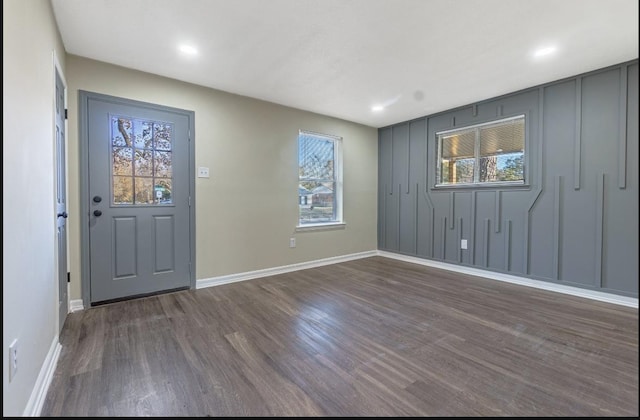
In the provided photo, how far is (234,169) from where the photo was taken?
11.7ft

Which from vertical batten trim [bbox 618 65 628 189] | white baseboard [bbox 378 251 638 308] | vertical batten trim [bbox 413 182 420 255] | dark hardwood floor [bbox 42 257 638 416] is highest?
vertical batten trim [bbox 618 65 628 189]

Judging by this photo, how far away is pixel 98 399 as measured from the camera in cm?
145

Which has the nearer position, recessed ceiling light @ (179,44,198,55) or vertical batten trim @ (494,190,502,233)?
recessed ceiling light @ (179,44,198,55)

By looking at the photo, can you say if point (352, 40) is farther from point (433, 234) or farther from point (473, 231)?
point (433, 234)

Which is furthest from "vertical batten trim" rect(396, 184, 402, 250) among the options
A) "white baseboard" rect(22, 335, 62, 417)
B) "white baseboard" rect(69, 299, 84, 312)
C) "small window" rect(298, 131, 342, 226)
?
"white baseboard" rect(22, 335, 62, 417)

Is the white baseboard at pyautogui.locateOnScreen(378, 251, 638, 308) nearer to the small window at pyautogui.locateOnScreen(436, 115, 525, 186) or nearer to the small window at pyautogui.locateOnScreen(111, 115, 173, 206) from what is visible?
the small window at pyautogui.locateOnScreen(436, 115, 525, 186)

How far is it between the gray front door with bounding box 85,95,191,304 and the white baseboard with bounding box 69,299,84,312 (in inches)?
3.7

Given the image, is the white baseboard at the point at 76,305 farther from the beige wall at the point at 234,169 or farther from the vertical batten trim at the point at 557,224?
the vertical batten trim at the point at 557,224

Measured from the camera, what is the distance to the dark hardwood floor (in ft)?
4.75

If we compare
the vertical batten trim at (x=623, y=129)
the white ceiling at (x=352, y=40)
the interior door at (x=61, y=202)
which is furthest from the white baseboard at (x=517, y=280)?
the interior door at (x=61, y=202)

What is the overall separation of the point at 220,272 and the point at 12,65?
8.58ft

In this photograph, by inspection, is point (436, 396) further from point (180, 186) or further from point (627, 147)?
point (180, 186)

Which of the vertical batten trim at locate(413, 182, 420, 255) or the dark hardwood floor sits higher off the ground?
the vertical batten trim at locate(413, 182, 420, 255)

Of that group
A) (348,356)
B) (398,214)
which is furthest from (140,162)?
(398,214)
